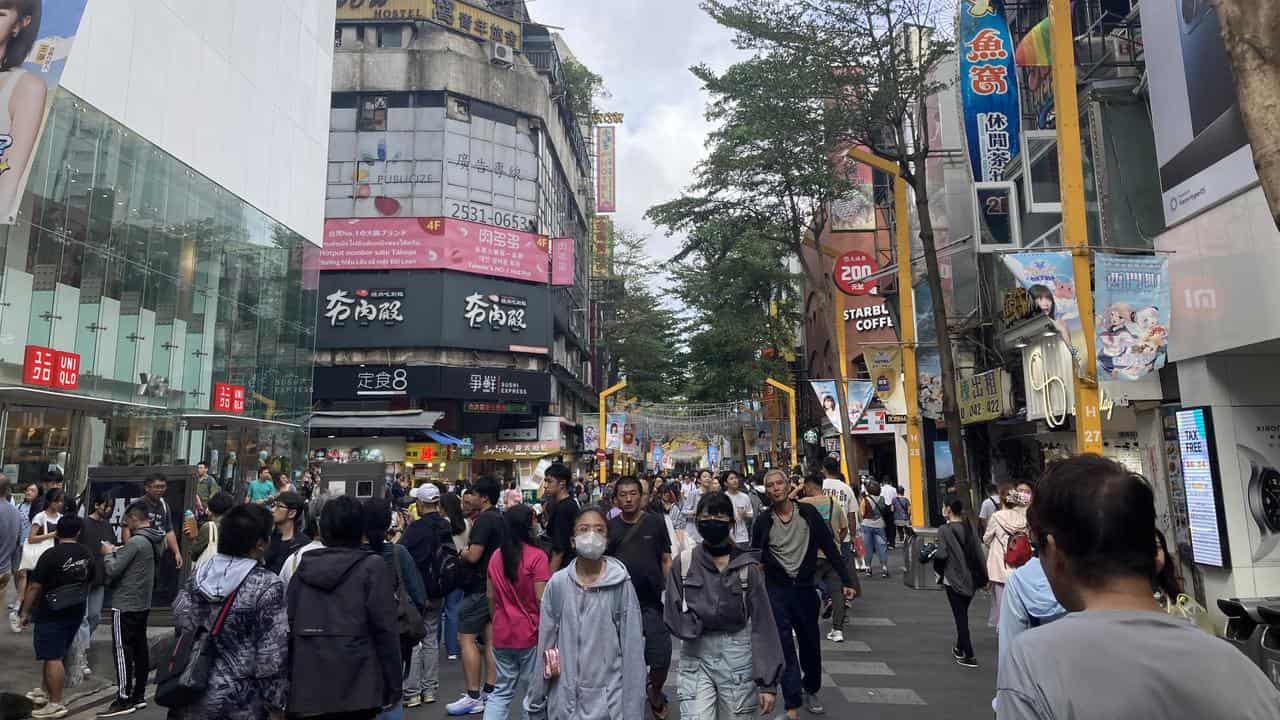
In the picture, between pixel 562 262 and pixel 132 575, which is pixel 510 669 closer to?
pixel 132 575

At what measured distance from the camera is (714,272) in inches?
A: 1136

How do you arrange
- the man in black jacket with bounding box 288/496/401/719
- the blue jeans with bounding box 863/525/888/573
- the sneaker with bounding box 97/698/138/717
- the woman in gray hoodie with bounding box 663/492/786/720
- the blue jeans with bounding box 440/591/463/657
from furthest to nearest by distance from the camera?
the blue jeans with bounding box 863/525/888/573, the blue jeans with bounding box 440/591/463/657, the sneaker with bounding box 97/698/138/717, the woman in gray hoodie with bounding box 663/492/786/720, the man in black jacket with bounding box 288/496/401/719

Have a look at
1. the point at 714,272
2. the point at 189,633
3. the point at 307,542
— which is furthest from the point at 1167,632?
the point at 714,272

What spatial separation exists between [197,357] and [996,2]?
20720 millimetres

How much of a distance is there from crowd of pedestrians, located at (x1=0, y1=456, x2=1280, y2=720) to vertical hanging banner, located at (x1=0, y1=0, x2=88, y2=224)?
5.26 m

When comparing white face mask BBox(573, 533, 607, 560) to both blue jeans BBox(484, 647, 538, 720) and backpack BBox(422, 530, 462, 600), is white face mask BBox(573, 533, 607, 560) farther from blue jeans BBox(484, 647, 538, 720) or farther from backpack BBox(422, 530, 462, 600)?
backpack BBox(422, 530, 462, 600)

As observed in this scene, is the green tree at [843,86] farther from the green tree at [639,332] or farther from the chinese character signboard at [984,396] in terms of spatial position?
the green tree at [639,332]

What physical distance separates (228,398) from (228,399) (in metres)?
0.03

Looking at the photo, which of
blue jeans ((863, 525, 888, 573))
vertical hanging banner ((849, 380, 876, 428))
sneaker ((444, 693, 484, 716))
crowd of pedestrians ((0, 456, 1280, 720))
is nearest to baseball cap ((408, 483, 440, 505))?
crowd of pedestrians ((0, 456, 1280, 720))

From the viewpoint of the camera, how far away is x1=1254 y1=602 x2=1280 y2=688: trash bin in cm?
511

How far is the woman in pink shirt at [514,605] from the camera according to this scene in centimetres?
588

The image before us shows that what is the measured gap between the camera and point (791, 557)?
21.5 ft

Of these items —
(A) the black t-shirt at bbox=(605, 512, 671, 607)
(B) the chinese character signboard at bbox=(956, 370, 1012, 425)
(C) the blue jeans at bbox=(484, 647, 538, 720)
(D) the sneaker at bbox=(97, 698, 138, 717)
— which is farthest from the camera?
(B) the chinese character signboard at bbox=(956, 370, 1012, 425)

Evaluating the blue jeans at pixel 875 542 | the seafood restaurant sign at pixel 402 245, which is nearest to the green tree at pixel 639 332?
the seafood restaurant sign at pixel 402 245
